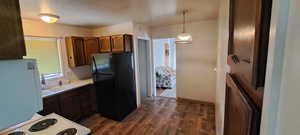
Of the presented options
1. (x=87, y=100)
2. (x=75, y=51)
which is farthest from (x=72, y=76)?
(x=87, y=100)

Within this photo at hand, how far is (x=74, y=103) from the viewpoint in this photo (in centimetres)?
276

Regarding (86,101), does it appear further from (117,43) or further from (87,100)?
(117,43)

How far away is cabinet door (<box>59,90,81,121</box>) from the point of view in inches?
102

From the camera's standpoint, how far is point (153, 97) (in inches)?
167

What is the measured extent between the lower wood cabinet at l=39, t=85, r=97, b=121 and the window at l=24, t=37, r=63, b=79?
2.60 feet

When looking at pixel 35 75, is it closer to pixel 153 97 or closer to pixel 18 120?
pixel 18 120

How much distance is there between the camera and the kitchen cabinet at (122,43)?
9.68 ft

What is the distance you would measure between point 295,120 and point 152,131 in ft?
8.42

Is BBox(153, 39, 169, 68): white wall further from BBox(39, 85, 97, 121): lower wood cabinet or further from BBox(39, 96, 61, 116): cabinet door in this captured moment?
BBox(39, 96, 61, 116): cabinet door

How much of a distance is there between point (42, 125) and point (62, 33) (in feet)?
8.12

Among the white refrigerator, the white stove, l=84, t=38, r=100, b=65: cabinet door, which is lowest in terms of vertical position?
the white stove

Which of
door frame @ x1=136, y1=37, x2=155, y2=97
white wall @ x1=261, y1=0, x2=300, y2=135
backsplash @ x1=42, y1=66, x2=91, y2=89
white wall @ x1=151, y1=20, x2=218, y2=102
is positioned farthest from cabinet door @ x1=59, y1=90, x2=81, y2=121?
white wall @ x1=261, y1=0, x2=300, y2=135

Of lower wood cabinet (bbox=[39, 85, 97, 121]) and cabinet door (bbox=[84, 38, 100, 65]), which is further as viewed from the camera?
cabinet door (bbox=[84, 38, 100, 65])

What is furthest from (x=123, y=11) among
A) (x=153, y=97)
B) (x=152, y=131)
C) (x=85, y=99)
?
(x=153, y=97)
